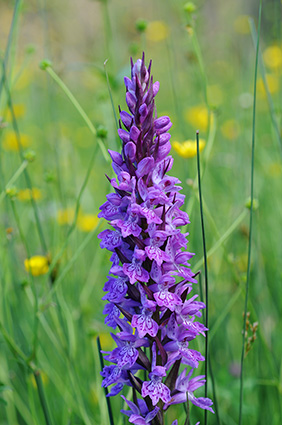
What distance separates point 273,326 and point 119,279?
145cm

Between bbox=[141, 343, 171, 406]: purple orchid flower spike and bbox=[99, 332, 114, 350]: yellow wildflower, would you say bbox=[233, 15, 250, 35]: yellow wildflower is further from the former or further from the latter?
bbox=[141, 343, 171, 406]: purple orchid flower spike

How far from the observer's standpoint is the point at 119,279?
89cm

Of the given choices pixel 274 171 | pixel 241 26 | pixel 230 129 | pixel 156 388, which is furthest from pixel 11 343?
pixel 241 26

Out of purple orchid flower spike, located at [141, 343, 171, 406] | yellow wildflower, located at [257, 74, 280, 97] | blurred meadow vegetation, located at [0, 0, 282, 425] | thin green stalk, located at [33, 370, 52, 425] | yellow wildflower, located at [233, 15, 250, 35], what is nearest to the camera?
purple orchid flower spike, located at [141, 343, 171, 406]

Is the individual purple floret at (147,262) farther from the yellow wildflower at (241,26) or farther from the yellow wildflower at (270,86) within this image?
the yellow wildflower at (241,26)

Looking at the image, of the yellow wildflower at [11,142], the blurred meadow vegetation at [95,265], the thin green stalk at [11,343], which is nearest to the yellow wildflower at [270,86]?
the blurred meadow vegetation at [95,265]

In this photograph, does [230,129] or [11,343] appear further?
[230,129]

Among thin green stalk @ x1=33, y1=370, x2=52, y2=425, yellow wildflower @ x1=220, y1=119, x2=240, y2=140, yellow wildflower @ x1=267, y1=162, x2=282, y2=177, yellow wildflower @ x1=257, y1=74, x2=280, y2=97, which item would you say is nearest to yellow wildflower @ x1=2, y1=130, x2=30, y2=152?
Result: yellow wildflower @ x1=220, y1=119, x2=240, y2=140

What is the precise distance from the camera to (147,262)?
2.84ft

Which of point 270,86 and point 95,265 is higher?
point 270,86

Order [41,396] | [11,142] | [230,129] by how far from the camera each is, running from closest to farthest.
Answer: [41,396]
[11,142]
[230,129]

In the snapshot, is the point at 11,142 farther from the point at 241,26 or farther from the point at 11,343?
the point at 241,26

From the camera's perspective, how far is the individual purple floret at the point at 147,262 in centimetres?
83

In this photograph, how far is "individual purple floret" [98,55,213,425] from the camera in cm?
83
